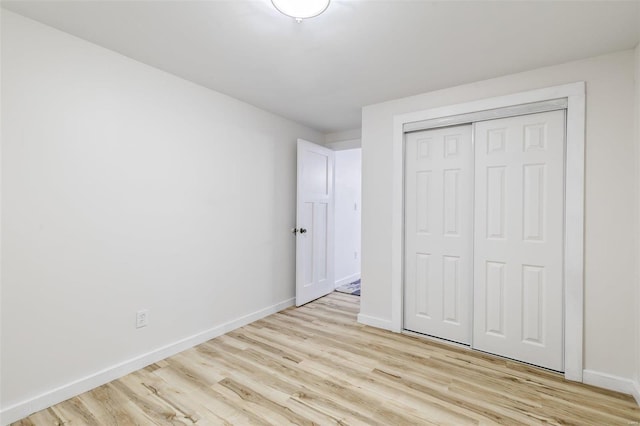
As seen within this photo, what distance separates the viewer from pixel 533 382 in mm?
2133

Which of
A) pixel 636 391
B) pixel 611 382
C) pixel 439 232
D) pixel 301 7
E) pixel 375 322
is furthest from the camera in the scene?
pixel 375 322

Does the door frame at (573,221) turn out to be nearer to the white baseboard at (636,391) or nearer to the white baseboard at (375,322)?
the white baseboard at (636,391)

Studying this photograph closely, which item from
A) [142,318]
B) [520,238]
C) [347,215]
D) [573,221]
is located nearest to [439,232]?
[520,238]

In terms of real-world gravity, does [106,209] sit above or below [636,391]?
above

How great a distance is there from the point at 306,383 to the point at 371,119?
2488 mm

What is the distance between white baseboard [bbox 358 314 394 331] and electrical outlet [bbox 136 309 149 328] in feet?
6.57

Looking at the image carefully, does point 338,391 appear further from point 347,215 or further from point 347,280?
point 347,215

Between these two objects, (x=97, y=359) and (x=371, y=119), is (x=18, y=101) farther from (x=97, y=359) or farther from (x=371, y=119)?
(x=371, y=119)

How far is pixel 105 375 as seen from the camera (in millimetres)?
2084

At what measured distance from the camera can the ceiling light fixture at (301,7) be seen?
1.56 m

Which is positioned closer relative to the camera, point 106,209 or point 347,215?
point 106,209

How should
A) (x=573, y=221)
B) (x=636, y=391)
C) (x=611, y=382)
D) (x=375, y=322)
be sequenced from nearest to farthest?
(x=636, y=391) < (x=611, y=382) < (x=573, y=221) < (x=375, y=322)

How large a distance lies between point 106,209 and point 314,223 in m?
2.32

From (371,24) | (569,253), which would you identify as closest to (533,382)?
(569,253)
